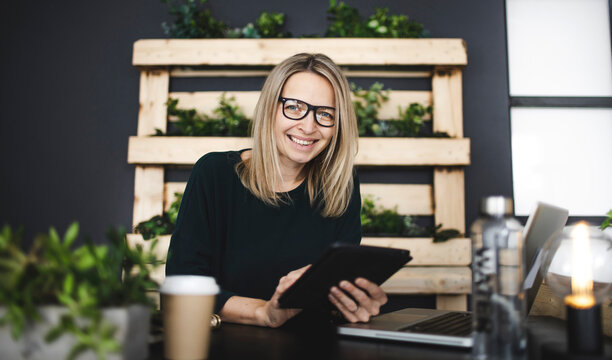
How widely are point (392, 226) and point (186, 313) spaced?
1717 mm

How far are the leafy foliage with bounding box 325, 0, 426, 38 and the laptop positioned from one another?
4.98ft

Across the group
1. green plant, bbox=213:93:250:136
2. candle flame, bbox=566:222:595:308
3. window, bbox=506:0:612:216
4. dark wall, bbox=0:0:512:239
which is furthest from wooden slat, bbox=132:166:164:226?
candle flame, bbox=566:222:595:308

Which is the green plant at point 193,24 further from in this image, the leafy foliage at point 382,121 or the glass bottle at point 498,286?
the glass bottle at point 498,286

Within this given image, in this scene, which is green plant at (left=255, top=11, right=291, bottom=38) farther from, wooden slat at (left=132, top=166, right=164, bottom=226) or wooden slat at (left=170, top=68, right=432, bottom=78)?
wooden slat at (left=132, top=166, right=164, bottom=226)

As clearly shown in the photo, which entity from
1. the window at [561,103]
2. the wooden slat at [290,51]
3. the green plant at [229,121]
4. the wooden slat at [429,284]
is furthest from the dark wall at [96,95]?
the green plant at [229,121]

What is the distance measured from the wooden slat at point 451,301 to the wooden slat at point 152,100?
5.34 feet

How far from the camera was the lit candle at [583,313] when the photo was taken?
27.4 inches

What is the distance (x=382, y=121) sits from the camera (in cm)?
244

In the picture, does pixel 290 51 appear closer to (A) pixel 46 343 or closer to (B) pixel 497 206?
(B) pixel 497 206

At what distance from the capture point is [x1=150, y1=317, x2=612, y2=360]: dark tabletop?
0.76m

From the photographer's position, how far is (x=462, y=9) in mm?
2623

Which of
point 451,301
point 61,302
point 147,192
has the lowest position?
point 451,301

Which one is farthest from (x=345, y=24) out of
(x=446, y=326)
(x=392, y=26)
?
(x=446, y=326)

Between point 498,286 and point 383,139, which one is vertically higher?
point 383,139
